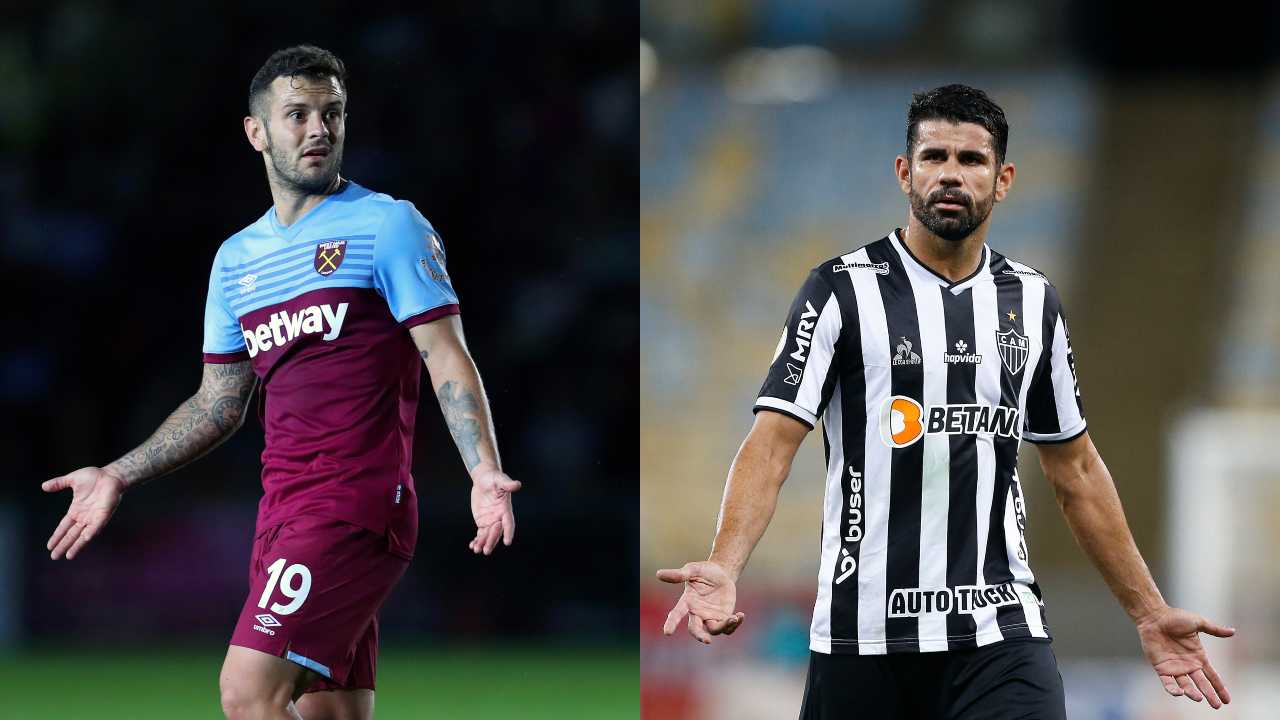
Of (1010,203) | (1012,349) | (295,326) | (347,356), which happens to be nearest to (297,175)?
(295,326)

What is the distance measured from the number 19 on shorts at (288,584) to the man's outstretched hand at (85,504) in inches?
21.5

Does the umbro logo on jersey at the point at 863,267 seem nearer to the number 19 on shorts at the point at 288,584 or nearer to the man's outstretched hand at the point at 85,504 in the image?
the number 19 on shorts at the point at 288,584

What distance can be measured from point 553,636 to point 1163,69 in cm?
874

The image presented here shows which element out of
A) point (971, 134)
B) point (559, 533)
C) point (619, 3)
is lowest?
point (559, 533)

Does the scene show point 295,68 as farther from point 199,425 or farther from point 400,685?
point 400,685

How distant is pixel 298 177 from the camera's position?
4.16 metres

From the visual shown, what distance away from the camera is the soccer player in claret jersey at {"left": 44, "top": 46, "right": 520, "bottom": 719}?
12.7 ft

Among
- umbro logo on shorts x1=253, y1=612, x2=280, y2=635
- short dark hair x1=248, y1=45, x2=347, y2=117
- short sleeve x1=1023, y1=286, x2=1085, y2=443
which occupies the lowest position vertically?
umbro logo on shorts x1=253, y1=612, x2=280, y2=635

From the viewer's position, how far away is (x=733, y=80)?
16.9m

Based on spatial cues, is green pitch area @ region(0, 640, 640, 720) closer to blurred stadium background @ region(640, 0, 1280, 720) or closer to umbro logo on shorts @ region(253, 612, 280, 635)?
blurred stadium background @ region(640, 0, 1280, 720)

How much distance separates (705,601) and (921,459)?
683 mm

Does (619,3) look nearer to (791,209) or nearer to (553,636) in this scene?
(553,636)

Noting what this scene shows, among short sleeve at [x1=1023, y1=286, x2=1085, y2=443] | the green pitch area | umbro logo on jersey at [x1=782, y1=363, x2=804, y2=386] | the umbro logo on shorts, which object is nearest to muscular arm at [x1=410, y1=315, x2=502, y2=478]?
the umbro logo on shorts

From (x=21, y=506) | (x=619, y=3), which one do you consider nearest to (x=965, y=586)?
(x=619, y=3)
